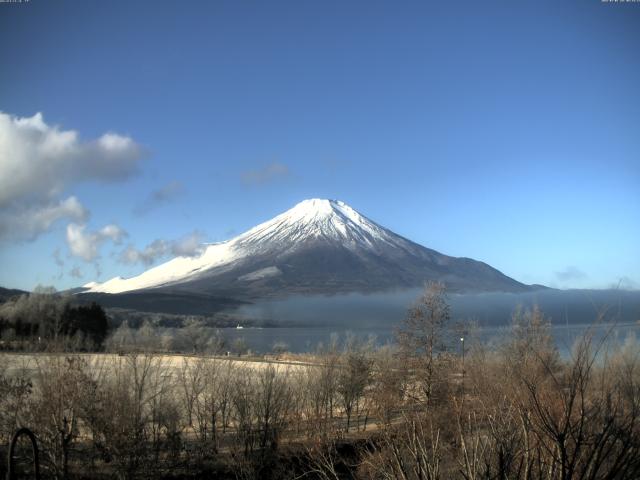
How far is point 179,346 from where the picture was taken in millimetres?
106500

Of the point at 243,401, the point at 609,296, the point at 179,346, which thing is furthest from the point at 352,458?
the point at 179,346

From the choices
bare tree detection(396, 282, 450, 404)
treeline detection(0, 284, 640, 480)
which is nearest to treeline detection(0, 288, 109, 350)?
treeline detection(0, 284, 640, 480)

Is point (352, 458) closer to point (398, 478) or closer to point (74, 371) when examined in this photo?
point (74, 371)

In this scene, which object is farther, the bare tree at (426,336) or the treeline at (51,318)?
the treeline at (51,318)

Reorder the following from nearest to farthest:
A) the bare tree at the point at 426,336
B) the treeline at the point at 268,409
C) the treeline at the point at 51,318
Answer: the treeline at the point at 268,409 → the bare tree at the point at 426,336 → the treeline at the point at 51,318

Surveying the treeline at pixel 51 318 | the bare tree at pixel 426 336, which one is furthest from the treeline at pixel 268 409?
the treeline at pixel 51 318

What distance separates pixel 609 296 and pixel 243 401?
21265mm

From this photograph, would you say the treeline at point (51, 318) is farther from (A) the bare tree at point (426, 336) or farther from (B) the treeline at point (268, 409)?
(A) the bare tree at point (426, 336)

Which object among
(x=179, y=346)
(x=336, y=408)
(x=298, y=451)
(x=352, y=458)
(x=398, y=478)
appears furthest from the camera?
(x=179, y=346)

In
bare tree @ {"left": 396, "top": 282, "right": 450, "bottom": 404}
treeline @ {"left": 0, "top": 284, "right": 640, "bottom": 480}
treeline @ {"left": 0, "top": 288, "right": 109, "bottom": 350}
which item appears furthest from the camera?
treeline @ {"left": 0, "top": 288, "right": 109, "bottom": 350}

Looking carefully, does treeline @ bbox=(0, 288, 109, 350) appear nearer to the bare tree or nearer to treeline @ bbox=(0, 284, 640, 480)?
treeline @ bbox=(0, 284, 640, 480)

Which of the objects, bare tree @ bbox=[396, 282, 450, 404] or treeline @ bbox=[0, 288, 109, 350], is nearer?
bare tree @ bbox=[396, 282, 450, 404]

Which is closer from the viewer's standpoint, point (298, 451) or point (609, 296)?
point (609, 296)

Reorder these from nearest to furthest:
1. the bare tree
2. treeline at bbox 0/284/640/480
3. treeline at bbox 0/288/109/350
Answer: treeline at bbox 0/284/640/480 < the bare tree < treeline at bbox 0/288/109/350
